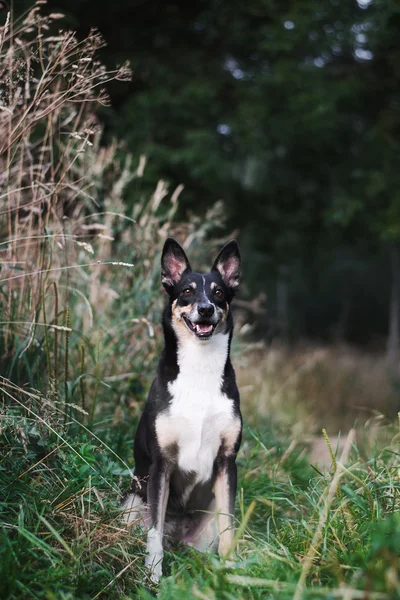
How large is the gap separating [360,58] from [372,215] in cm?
288

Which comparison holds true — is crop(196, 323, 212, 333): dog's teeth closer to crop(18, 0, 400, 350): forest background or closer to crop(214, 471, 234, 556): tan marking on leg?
crop(214, 471, 234, 556): tan marking on leg

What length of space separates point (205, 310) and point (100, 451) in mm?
894

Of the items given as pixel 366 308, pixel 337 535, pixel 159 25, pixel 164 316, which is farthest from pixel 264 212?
pixel 366 308

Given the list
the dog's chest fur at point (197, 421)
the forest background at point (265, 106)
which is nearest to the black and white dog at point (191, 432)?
the dog's chest fur at point (197, 421)

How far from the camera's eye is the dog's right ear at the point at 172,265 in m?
3.39

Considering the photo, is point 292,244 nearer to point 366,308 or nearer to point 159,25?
point 159,25

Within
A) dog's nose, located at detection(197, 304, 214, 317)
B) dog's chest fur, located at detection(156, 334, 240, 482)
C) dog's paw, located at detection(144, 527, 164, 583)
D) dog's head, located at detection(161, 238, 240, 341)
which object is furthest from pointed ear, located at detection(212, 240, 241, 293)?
dog's paw, located at detection(144, 527, 164, 583)

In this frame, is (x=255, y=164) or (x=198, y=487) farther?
(x=255, y=164)

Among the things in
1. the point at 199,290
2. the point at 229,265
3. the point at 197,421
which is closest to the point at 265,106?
the point at 229,265

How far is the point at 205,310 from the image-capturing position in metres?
2.99

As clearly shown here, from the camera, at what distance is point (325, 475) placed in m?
2.88

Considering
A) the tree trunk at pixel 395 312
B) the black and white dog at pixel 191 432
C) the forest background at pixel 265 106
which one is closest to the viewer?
the black and white dog at pixel 191 432

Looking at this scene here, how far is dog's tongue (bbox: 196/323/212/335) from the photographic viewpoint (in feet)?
9.90

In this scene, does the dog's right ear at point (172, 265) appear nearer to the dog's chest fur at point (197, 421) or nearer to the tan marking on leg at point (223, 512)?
the dog's chest fur at point (197, 421)
